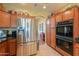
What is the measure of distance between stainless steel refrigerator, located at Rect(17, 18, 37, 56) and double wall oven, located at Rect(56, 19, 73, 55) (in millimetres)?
475

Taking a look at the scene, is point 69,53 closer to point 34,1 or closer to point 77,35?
point 77,35

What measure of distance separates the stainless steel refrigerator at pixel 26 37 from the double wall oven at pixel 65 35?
0.47 metres

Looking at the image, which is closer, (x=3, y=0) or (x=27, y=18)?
(x=3, y=0)

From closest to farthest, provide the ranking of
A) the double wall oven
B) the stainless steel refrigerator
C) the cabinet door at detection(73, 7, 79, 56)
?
1. the cabinet door at detection(73, 7, 79, 56)
2. the double wall oven
3. the stainless steel refrigerator

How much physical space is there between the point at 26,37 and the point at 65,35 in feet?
2.54

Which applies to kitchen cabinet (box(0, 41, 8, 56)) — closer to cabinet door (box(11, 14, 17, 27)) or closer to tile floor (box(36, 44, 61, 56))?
cabinet door (box(11, 14, 17, 27))

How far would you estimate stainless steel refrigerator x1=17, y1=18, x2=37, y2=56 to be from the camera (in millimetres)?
2410

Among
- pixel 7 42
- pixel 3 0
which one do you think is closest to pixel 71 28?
pixel 7 42

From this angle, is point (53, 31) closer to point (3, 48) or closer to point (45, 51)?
point (45, 51)

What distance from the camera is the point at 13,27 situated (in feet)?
7.96

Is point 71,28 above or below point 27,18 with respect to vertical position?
below

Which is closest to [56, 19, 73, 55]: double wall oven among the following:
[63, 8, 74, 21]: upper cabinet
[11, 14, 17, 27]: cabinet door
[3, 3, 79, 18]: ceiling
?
[63, 8, 74, 21]: upper cabinet

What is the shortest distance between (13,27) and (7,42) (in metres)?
0.31

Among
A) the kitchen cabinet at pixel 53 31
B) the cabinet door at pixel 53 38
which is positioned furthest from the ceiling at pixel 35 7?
the cabinet door at pixel 53 38
